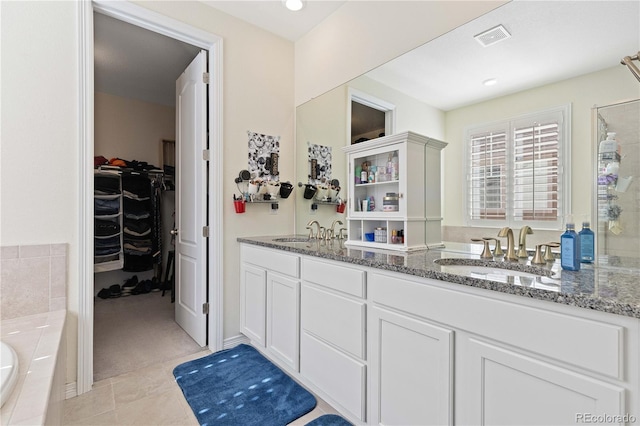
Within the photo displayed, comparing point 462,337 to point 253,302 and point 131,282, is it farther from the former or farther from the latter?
point 131,282

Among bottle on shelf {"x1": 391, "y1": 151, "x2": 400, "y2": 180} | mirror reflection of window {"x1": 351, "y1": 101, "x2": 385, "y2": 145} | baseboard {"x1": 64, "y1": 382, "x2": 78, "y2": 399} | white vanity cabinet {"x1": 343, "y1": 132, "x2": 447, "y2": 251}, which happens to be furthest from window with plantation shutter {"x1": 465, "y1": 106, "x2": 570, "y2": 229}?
baseboard {"x1": 64, "y1": 382, "x2": 78, "y2": 399}

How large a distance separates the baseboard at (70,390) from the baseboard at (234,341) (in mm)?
918

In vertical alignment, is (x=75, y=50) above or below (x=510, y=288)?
above

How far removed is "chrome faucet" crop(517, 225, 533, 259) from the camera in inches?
55.3

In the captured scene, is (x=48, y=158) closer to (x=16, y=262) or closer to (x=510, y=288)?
(x=16, y=262)

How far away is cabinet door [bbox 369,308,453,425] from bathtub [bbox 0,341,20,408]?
134 centimetres

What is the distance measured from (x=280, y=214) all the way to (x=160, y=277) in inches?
100

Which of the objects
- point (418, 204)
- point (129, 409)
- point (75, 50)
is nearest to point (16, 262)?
point (129, 409)

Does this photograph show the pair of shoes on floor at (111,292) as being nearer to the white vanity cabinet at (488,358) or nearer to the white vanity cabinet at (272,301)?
the white vanity cabinet at (272,301)

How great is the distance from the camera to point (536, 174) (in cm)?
146

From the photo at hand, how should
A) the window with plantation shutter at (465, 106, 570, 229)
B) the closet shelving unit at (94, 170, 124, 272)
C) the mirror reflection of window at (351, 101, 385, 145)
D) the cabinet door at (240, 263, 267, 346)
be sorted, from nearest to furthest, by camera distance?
the window with plantation shutter at (465, 106, 570, 229) < the mirror reflection of window at (351, 101, 385, 145) < the cabinet door at (240, 263, 267, 346) < the closet shelving unit at (94, 170, 124, 272)

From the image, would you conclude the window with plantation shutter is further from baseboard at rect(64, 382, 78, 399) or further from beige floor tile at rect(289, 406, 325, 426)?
baseboard at rect(64, 382, 78, 399)

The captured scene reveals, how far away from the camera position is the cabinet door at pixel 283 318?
6.17 feet

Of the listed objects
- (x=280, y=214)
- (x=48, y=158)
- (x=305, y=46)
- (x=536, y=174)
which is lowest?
(x=280, y=214)
